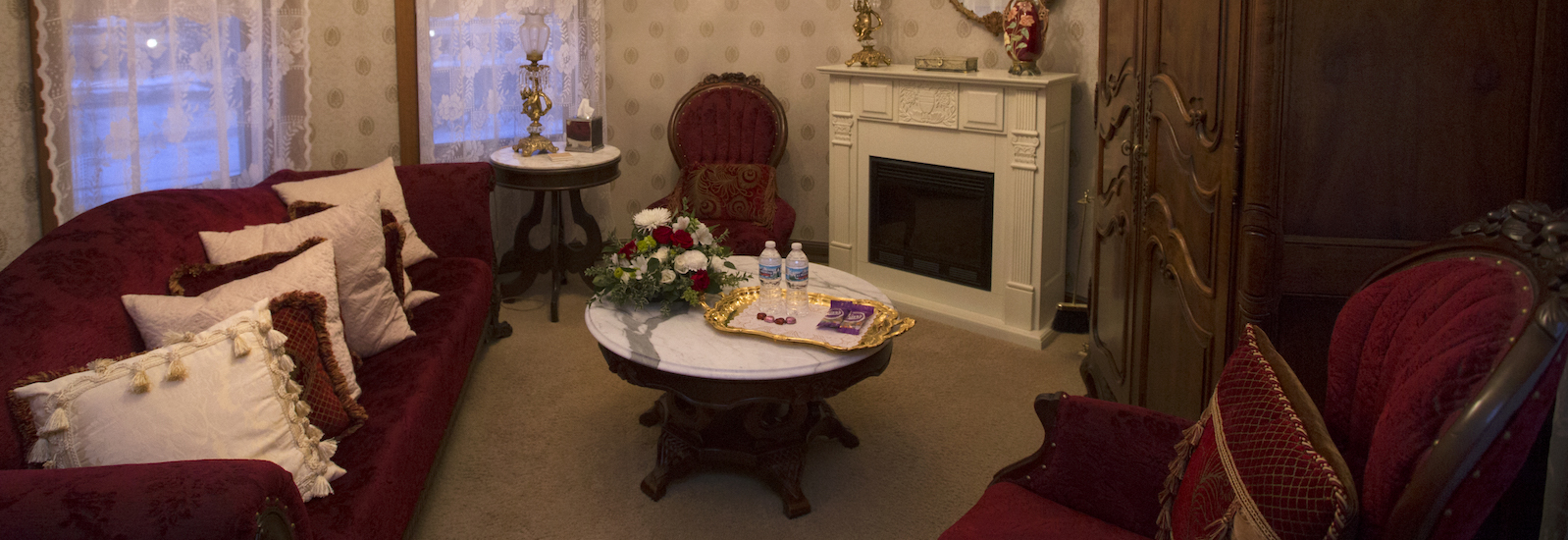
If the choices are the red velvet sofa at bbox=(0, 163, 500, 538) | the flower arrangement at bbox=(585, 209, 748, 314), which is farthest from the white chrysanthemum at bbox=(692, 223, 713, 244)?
the red velvet sofa at bbox=(0, 163, 500, 538)

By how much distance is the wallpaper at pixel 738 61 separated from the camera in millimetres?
4898

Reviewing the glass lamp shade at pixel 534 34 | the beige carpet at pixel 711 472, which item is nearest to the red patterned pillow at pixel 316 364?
the beige carpet at pixel 711 472

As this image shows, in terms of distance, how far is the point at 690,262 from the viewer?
2.99 metres

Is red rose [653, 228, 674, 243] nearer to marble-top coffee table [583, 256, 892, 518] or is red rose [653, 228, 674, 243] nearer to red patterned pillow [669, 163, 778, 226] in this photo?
marble-top coffee table [583, 256, 892, 518]

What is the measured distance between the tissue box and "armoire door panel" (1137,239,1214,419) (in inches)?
105

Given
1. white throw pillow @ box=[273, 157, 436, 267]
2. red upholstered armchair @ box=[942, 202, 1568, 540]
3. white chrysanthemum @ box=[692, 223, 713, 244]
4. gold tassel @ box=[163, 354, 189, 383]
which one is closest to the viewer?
red upholstered armchair @ box=[942, 202, 1568, 540]

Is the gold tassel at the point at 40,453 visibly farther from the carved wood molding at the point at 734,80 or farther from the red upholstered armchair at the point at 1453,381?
the carved wood molding at the point at 734,80

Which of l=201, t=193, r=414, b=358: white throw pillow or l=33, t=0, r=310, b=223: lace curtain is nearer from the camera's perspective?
l=201, t=193, r=414, b=358: white throw pillow

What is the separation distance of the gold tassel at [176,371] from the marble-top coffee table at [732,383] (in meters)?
1.02

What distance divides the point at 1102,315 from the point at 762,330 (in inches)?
47.3

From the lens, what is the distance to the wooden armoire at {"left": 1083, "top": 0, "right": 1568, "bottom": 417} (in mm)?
1604

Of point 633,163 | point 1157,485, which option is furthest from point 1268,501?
point 633,163

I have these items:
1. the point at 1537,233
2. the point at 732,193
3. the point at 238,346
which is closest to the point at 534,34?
the point at 732,193

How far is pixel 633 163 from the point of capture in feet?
17.6
